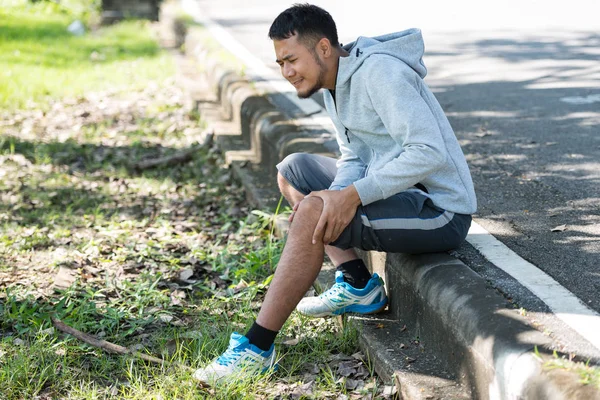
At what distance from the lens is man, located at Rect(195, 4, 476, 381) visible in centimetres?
322

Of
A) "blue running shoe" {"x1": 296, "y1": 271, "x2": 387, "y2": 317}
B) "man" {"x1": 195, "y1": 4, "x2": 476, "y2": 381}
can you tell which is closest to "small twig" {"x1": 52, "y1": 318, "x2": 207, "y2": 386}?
"man" {"x1": 195, "y1": 4, "x2": 476, "y2": 381}

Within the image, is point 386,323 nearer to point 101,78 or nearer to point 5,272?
point 5,272

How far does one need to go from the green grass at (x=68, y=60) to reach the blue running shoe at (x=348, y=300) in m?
5.91

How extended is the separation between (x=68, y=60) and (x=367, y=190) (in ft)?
29.1

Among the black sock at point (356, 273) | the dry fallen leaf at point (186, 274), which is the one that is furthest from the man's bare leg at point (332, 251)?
the dry fallen leaf at point (186, 274)

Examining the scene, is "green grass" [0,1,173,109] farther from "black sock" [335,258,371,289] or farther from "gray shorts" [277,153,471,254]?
"gray shorts" [277,153,471,254]

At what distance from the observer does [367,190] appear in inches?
128

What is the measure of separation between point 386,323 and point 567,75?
432 centimetres

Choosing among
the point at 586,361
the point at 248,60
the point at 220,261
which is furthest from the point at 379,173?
the point at 248,60

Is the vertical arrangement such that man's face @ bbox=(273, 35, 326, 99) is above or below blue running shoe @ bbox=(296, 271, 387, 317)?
above

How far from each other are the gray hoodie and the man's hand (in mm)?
44

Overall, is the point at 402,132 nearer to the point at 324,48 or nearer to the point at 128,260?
the point at 324,48

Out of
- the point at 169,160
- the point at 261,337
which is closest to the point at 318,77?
the point at 261,337

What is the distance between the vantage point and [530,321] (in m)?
2.72
